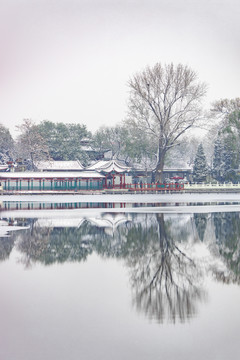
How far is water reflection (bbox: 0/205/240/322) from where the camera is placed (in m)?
8.20

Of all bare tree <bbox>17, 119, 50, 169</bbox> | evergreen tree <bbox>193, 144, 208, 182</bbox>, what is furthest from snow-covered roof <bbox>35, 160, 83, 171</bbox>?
evergreen tree <bbox>193, 144, 208, 182</bbox>

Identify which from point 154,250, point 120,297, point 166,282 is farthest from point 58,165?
point 120,297

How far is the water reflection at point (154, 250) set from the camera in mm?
8195

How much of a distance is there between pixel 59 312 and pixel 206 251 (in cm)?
610

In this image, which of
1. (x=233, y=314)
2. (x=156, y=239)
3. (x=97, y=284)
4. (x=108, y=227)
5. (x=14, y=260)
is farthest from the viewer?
(x=108, y=227)

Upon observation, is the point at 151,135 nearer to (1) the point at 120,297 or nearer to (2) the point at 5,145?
(2) the point at 5,145

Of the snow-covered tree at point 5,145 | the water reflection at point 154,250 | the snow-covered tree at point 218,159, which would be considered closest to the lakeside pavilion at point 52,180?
the snow-covered tree at point 5,145

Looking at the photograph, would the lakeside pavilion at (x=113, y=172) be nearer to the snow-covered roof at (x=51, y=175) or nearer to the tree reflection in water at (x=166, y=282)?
the snow-covered roof at (x=51, y=175)

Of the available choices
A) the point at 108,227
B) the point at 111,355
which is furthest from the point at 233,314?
the point at 108,227

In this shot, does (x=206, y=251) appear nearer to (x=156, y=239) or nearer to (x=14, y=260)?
(x=156, y=239)

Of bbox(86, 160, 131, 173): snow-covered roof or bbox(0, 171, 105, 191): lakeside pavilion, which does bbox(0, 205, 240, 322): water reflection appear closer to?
bbox(0, 171, 105, 191): lakeside pavilion

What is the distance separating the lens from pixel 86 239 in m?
14.9

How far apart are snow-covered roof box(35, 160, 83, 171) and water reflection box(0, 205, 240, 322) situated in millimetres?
40945

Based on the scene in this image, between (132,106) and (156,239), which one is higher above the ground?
(132,106)
